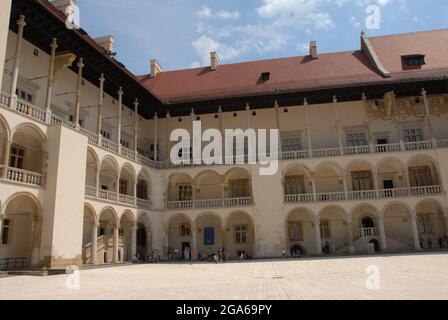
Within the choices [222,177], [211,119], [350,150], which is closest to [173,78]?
[211,119]

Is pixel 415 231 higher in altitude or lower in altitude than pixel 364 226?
lower

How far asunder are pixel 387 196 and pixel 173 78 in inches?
754

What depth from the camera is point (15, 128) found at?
14.8 meters

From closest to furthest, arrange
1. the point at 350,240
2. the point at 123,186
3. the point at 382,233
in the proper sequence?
the point at 382,233, the point at 350,240, the point at 123,186

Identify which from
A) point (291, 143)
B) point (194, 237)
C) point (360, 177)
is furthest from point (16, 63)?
point (360, 177)

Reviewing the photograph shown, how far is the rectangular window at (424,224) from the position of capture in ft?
82.0

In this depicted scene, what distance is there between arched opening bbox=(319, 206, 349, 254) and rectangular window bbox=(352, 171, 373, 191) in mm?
2280

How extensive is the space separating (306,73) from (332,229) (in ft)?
38.1

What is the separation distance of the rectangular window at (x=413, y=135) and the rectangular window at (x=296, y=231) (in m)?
9.49

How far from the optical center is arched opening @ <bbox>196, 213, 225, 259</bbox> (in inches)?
1074

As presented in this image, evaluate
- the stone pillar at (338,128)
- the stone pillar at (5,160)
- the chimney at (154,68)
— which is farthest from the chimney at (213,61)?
the stone pillar at (5,160)

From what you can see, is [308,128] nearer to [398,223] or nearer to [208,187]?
[208,187]

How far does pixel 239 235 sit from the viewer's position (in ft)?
89.2
